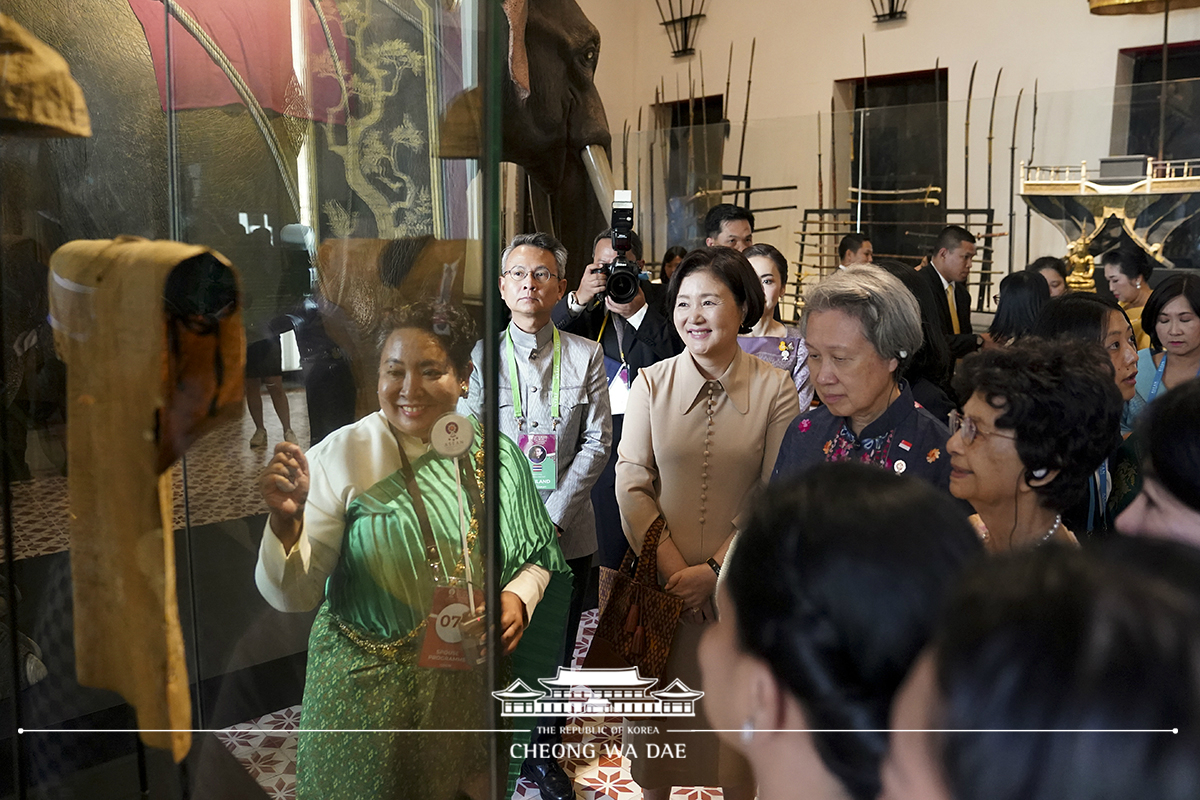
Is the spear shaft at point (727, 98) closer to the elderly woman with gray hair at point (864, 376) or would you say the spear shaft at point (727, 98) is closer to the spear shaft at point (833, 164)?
the spear shaft at point (833, 164)

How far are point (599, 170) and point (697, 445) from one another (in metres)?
0.74

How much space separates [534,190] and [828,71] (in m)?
4.05

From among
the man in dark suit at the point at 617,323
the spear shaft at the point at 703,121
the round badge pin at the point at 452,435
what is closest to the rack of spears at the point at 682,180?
the spear shaft at the point at 703,121

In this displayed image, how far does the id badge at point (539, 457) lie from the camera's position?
94cm

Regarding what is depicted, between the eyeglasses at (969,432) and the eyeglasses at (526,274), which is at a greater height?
the eyeglasses at (526,274)

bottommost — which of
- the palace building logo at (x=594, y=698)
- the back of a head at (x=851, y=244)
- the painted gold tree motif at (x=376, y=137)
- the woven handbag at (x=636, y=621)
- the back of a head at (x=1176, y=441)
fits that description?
the woven handbag at (x=636, y=621)

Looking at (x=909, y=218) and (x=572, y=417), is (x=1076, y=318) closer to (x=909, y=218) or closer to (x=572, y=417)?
(x=572, y=417)

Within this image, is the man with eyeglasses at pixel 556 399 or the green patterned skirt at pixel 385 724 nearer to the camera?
the green patterned skirt at pixel 385 724

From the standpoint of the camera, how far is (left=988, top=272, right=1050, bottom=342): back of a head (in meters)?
2.11

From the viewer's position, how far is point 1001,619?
276 mm

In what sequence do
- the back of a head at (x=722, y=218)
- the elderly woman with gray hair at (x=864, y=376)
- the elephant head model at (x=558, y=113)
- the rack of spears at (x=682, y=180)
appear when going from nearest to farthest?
the elderly woman with gray hair at (x=864, y=376), the elephant head model at (x=558, y=113), the back of a head at (x=722, y=218), the rack of spears at (x=682, y=180)

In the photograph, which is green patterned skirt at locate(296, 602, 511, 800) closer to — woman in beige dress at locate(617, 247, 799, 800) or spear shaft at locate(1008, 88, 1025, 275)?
woman in beige dress at locate(617, 247, 799, 800)

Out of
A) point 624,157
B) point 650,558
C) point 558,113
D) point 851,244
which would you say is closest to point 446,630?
point 650,558

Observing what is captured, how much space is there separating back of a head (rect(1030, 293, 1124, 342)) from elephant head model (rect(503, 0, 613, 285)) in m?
0.81
